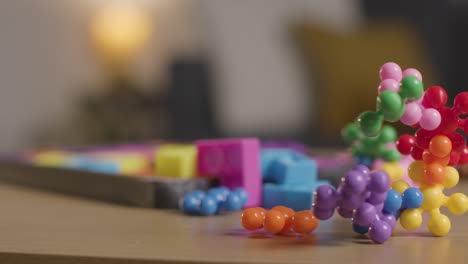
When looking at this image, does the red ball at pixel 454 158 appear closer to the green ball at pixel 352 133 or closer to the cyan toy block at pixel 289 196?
the cyan toy block at pixel 289 196

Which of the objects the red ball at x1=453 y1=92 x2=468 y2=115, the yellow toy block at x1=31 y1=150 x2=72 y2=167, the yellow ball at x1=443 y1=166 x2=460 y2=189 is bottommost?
the yellow toy block at x1=31 y1=150 x2=72 y2=167

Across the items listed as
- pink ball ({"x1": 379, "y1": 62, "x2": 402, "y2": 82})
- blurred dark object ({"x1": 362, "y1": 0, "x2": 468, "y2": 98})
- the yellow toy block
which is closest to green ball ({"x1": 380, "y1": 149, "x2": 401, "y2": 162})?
pink ball ({"x1": 379, "y1": 62, "x2": 402, "y2": 82})

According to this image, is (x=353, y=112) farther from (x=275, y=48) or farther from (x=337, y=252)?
(x=337, y=252)

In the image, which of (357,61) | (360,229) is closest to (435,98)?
(360,229)

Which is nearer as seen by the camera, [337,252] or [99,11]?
[337,252]

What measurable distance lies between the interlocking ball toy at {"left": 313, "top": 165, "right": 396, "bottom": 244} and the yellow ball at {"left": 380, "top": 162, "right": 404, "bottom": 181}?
10.7 inches

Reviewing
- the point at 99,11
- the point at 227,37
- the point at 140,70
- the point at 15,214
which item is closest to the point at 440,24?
the point at 227,37

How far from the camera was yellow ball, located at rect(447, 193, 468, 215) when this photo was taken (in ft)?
1.90

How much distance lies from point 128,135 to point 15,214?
239 cm

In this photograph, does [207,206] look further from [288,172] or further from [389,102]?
[389,102]

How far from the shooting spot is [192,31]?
3.26m

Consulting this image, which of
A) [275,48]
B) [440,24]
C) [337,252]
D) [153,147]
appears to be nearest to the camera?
[337,252]

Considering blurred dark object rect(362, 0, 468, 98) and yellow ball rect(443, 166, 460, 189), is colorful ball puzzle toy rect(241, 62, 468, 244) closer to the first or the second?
yellow ball rect(443, 166, 460, 189)

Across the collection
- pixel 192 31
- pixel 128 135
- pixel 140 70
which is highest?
pixel 192 31
